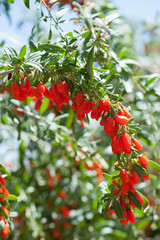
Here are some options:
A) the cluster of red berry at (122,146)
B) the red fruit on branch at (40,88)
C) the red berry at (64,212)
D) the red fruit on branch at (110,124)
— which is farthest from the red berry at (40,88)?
the red berry at (64,212)

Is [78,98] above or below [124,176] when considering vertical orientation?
above

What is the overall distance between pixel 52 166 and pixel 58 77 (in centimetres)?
156

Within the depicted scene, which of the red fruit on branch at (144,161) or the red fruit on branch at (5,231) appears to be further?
the red fruit on branch at (5,231)

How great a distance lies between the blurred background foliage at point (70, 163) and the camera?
1952mm

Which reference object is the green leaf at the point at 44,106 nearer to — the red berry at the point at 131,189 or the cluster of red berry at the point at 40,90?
the cluster of red berry at the point at 40,90

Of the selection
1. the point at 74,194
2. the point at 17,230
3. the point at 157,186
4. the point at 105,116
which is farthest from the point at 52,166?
the point at 105,116

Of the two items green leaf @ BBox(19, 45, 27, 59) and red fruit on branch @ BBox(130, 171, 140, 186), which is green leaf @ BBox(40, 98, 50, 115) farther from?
red fruit on branch @ BBox(130, 171, 140, 186)

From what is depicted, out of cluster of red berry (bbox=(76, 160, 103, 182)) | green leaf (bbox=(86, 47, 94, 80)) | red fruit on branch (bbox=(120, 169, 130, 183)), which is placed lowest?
cluster of red berry (bbox=(76, 160, 103, 182))

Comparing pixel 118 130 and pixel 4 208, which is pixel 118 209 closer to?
pixel 118 130

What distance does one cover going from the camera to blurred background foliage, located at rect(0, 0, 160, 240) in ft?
6.40

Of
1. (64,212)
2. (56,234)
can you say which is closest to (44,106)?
(64,212)

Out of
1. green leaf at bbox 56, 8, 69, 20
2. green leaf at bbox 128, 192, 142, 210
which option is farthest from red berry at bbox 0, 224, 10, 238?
green leaf at bbox 56, 8, 69, 20

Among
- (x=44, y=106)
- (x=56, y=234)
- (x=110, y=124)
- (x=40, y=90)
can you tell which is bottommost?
(x=56, y=234)

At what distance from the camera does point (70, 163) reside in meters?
2.44
